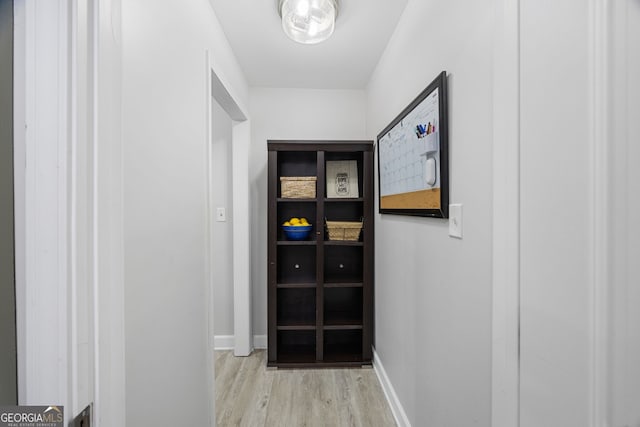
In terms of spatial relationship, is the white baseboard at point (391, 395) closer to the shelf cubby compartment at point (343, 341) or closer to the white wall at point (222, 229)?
the shelf cubby compartment at point (343, 341)

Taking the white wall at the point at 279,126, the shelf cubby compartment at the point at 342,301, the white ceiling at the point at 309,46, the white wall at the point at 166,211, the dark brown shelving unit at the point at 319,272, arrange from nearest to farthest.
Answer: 1. the white wall at the point at 166,211
2. the white ceiling at the point at 309,46
3. the dark brown shelving unit at the point at 319,272
4. the shelf cubby compartment at the point at 342,301
5. the white wall at the point at 279,126

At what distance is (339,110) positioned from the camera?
109 inches

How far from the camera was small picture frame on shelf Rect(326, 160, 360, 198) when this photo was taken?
8.16 ft

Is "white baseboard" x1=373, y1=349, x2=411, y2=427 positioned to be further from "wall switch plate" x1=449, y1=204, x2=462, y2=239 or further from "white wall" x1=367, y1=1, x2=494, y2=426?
"wall switch plate" x1=449, y1=204, x2=462, y2=239

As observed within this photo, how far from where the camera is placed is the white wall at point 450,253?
35.8 inches

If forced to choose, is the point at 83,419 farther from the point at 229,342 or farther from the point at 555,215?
the point at 229,342

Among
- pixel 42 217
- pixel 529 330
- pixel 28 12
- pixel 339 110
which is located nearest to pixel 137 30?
pixel 28 12

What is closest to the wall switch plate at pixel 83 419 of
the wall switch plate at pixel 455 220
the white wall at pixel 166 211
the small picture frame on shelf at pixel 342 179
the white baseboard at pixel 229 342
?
the white wall at pixel 166 211

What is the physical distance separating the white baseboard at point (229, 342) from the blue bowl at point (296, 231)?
3.57 feet

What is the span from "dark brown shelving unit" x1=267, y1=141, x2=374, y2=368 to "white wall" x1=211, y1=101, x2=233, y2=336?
0.52 metres

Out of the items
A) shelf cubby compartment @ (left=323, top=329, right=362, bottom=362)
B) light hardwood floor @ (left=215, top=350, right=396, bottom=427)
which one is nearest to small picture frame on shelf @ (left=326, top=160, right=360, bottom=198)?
shelf cubby compartment @ (left=323, top=329, right=362, bottom=362)

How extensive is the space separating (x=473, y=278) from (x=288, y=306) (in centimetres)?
195

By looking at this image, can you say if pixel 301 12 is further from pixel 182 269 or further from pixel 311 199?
pixel 182 269

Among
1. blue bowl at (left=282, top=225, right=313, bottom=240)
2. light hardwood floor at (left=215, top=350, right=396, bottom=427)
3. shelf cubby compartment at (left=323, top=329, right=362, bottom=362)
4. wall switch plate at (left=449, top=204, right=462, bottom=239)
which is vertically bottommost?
light hardwood floor at (left=215, top=350, right=396, bottom=427)
